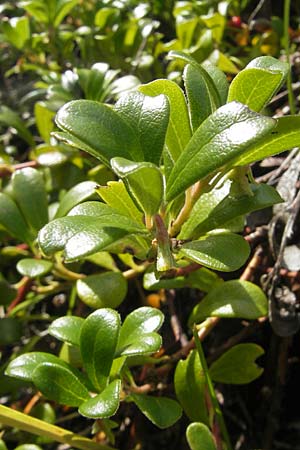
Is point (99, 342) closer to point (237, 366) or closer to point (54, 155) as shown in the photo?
point (237, 366)

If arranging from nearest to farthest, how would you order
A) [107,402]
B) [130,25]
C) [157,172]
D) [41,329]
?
[157,172], [107,402], [41,329], [130,25]

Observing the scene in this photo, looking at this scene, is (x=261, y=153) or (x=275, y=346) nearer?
(x=261, y=153)

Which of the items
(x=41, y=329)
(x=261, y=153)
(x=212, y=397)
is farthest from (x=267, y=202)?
(x=41, y=329)

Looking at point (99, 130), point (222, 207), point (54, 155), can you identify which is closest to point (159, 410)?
point (222, 207)

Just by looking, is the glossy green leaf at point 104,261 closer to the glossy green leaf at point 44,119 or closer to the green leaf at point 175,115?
the green leaf at point 175,115

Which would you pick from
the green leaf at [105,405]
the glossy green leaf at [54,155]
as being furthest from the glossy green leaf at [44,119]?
the green leaf at [105,405]

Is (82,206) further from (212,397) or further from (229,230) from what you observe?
(212,397)
